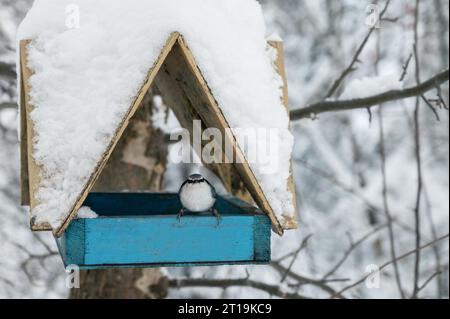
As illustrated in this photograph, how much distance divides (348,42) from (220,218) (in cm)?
527

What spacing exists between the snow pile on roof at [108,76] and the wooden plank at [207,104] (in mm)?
28

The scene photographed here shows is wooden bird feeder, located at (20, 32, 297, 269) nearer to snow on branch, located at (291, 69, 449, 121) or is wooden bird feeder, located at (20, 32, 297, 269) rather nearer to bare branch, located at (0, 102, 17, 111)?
snow on branch, located at (291, 69, 449, 121)

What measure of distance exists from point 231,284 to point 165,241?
117cm

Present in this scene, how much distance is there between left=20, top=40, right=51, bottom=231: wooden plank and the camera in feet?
5.39

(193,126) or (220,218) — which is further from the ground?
(193,126)

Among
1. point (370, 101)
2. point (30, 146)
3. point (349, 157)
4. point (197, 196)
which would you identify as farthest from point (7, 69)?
point (349, 157)

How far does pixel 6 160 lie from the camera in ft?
18.0

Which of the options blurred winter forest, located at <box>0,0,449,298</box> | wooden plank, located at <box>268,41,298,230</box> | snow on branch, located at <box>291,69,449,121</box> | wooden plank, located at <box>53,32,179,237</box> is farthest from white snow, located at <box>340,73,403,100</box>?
blurred winter forest, located at <box>0,0,449,298</box>

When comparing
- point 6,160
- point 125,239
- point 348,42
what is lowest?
point 125,239

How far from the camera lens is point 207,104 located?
1.80m

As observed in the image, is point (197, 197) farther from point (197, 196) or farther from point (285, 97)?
point (285, 97)

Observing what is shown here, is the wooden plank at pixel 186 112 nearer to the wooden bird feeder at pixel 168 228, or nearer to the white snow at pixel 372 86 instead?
the wooden bird feeder at pixel 168 228
